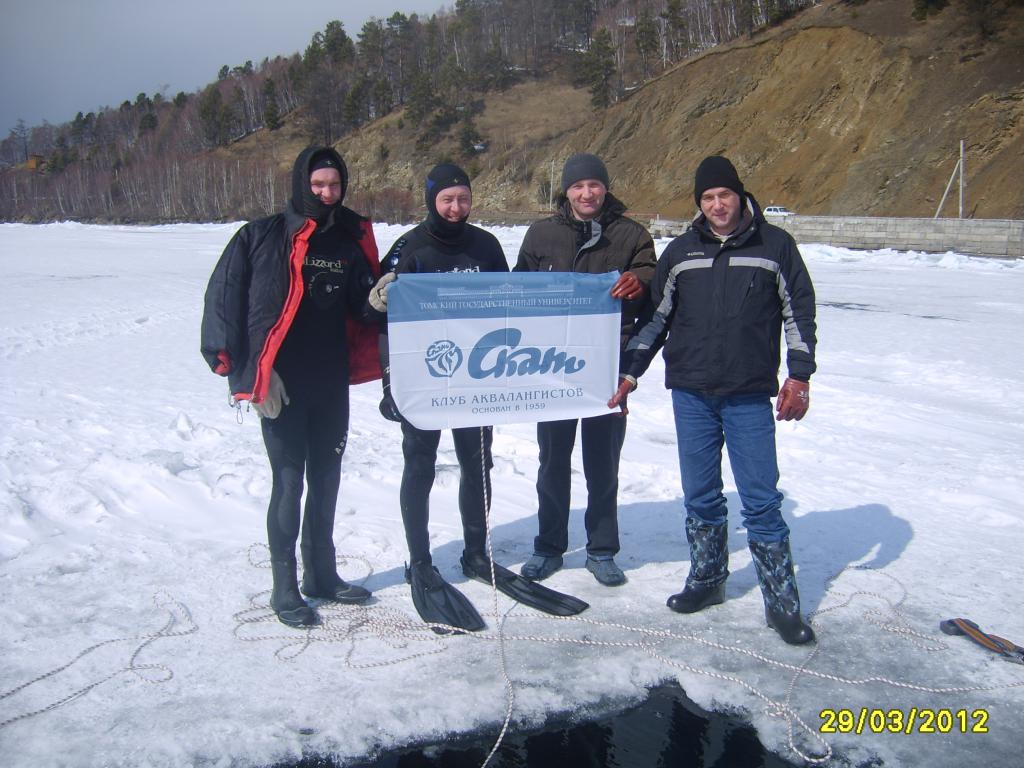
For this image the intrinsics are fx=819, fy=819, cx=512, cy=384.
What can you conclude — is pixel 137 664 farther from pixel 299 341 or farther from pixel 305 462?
pixel 299 341

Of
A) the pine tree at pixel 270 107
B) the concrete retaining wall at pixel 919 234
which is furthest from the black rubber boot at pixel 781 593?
the pine tree at pixel 270 107

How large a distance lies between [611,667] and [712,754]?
0.63 metres

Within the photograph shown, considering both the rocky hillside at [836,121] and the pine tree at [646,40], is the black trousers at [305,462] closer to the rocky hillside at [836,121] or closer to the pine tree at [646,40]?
the rocky hillside at [836,121]

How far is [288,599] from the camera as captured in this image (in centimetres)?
399

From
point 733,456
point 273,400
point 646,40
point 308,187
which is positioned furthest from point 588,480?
point 646,40

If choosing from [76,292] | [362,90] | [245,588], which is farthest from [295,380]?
[362,90]

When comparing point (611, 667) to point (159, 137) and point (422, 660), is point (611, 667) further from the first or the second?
point (159, 137)

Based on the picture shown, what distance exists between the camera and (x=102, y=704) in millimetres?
3234

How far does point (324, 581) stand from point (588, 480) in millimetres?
1545

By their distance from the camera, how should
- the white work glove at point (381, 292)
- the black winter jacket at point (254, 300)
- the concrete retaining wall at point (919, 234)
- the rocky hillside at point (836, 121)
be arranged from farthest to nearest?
1. the rocky hillside at point (836, 121)
2. the concrete retaining wall at point (919, 234)
3. the white work glove at point (381, 292)
4. the black winter jacket at point (254, 300)

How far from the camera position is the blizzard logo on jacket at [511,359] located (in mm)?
4398

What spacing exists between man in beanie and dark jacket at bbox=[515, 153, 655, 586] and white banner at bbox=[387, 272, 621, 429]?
13 cm

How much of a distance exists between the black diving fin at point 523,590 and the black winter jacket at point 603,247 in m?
1.56

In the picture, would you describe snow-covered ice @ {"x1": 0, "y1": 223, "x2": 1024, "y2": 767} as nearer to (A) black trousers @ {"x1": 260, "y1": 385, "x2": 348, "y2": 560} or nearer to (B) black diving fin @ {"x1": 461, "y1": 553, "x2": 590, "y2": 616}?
(B) black diving fin @ {"x1": 461, "y1": 553, "x2": 590, "y2": 616}
